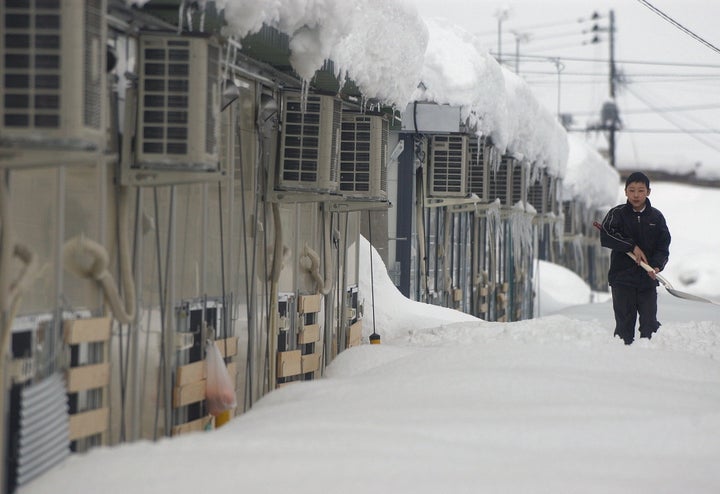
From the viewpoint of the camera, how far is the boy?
9367 millimetres

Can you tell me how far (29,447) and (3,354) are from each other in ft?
1.17

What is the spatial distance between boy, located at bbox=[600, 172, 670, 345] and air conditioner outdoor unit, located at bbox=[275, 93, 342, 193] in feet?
9.83

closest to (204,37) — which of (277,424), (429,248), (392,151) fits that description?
(277,424)

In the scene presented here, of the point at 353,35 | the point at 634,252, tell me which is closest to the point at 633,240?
the point at 634,252

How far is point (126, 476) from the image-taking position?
3.82m

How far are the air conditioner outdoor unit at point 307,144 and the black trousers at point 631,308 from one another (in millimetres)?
3085

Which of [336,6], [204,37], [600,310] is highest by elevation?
[336,6]

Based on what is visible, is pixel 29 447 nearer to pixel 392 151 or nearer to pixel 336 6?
pixel 336 6

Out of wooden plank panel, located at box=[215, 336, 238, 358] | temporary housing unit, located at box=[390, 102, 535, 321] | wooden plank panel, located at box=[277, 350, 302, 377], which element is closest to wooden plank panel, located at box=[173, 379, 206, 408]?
wooden plank panel, located at box=[215, 336, 238, 358]

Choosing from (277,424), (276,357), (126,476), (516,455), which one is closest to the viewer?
(126,476)

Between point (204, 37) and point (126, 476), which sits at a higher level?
point (204, 37)

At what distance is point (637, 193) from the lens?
943 cm

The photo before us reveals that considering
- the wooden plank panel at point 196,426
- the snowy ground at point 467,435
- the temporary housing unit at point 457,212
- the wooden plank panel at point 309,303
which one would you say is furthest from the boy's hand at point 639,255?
the wooden plank panel at point 196,426

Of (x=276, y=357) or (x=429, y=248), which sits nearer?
(x=276, y=357)
